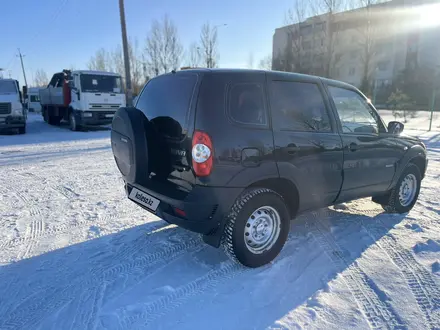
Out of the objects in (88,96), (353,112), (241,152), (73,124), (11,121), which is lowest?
(73,124)

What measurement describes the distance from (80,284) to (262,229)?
73.4 inches

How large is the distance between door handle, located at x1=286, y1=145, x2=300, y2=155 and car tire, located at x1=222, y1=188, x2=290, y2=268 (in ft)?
1.48

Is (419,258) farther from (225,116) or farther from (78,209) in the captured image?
(78,209)

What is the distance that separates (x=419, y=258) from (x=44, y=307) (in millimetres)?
3765

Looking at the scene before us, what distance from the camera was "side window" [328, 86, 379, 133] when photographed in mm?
3775

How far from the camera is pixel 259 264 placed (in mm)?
3170

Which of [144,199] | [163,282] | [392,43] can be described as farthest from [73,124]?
[392,43]

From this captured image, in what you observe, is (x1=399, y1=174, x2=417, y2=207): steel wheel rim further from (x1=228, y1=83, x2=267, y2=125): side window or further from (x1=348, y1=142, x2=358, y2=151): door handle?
(x1=228, y1=83, x2=267, y2=125): side window

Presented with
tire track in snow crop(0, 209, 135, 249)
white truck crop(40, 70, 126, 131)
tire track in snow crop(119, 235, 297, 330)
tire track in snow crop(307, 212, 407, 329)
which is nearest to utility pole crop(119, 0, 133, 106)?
white truck crop(40, 70, 126, 131)

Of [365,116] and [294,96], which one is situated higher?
[294,96]

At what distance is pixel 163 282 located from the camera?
2.91 m

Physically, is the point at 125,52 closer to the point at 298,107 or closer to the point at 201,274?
the point at 298,107

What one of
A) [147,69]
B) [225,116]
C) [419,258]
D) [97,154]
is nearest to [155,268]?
[225,116]

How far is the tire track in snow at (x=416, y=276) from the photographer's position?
256cm
